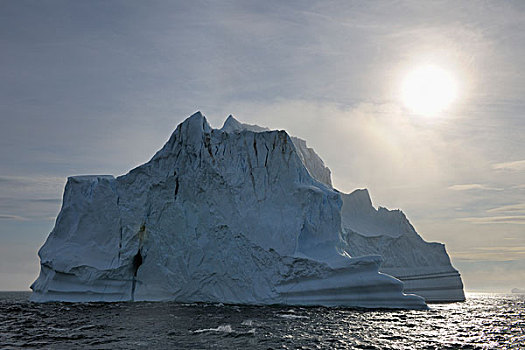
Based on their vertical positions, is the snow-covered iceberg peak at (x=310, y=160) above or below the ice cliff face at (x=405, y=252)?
above

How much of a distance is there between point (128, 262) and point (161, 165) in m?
5.43

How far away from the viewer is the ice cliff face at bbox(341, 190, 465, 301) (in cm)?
3291

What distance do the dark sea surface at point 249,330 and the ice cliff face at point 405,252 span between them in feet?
44.7

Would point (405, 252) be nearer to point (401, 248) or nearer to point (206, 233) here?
point (401, 248)

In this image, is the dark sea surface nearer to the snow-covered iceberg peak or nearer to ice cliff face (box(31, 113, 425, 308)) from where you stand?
ice cliff face (box(31, 113, 425, 308))

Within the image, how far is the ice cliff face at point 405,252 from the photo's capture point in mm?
32906

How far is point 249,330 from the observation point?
1389 centimetres

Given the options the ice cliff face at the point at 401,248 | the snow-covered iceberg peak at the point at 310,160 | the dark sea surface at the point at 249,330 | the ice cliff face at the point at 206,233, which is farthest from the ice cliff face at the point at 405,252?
the dark sea surface at the point at 249,330

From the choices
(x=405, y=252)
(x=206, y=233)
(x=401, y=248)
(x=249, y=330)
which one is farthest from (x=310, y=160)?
(x=249, y=330)

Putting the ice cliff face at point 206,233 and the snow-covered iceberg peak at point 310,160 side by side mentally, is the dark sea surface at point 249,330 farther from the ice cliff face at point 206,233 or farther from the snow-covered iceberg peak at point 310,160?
the snow-covered iceberg peak at point 310,160

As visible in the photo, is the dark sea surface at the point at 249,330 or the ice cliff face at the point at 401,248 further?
the ice cliff face at the point at 401,248

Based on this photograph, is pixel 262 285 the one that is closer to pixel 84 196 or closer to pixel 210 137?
pixel 210 137

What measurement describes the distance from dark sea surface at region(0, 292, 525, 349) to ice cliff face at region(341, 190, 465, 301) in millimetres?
13613

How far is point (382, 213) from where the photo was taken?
119 ft
